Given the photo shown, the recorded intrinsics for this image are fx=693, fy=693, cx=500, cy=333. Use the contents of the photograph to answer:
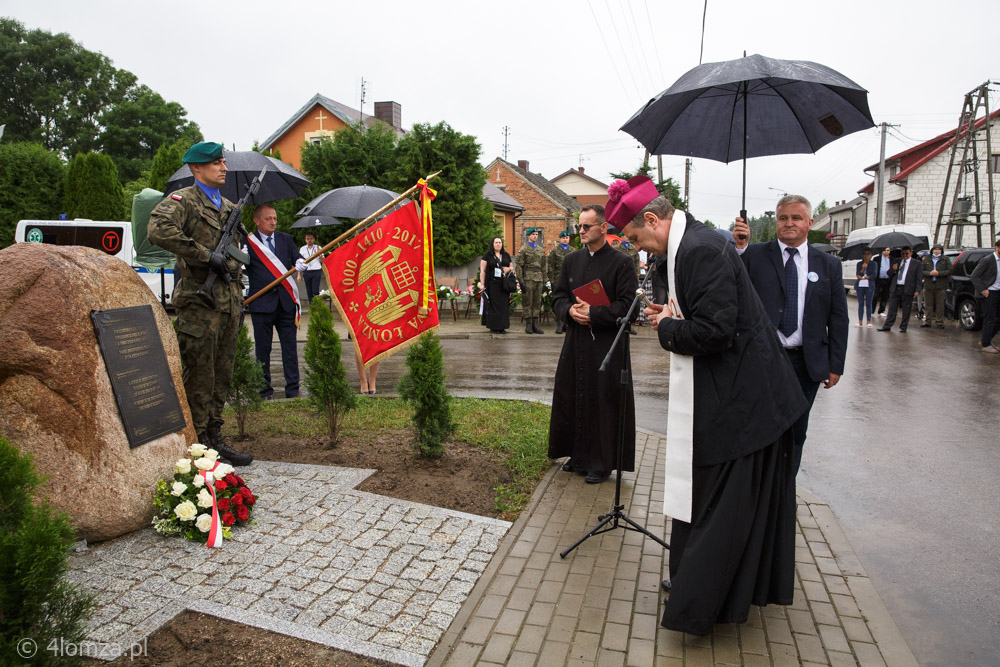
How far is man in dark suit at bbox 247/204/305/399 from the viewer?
740 cm

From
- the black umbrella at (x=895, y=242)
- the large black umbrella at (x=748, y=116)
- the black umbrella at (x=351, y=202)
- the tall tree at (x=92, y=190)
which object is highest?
the tall tree at (x=92, y=190)

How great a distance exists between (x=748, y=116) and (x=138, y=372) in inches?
178

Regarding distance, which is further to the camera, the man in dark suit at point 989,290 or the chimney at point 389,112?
the chimney at point 389,112

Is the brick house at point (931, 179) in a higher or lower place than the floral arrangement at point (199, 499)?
higher

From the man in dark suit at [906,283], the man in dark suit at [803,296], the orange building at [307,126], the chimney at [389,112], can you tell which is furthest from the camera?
the chimney at [389,112]

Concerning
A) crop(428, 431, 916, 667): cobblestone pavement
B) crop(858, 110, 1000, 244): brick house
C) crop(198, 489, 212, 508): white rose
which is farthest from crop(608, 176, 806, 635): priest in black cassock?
crop(858, 110, 1000, 244): brick house

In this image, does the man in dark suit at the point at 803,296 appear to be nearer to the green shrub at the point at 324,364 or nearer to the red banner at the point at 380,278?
the red banner at the point at 380,278

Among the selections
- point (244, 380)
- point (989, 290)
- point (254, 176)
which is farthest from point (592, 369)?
point (989, 290)

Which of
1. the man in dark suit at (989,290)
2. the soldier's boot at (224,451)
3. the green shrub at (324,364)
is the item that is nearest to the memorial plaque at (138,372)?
the soldier's boot at (224,451)

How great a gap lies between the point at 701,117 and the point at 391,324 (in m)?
2.92

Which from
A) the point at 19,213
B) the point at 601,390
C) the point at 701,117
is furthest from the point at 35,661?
the point at 19,213

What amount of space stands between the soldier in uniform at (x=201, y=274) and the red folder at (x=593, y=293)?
8.65ft

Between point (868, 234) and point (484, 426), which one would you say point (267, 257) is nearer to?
point (484, 426)

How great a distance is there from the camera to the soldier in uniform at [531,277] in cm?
1534
